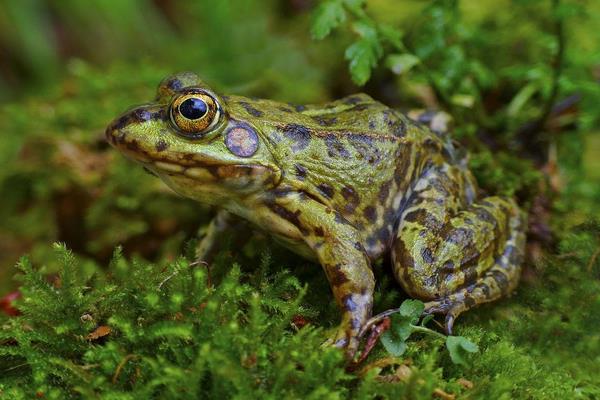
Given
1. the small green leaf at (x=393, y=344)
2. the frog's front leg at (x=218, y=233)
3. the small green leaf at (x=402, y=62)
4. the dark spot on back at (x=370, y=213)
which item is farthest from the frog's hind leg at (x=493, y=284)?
the frog's front leg at (x=218, y=233)

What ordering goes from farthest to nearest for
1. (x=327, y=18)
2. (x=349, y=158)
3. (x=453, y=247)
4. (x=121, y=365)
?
(x=327, y=18) → (x=349, y=158) → (x=453, y=247) → (x=121, y=365)

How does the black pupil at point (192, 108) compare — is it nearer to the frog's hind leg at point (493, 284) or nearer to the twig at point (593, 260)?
the frog's hind leg at point (493, 284)

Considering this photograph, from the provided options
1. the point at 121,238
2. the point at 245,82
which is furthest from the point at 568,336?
the point at 245,82

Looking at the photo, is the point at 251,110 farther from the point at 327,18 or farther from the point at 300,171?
the point at 327,18

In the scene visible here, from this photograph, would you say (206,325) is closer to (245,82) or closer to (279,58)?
(245,82)

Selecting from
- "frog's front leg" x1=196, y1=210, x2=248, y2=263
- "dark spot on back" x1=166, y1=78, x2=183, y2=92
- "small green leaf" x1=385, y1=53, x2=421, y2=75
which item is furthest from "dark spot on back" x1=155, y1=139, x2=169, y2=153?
"small green leaf" x1=385, y1=53, x2=421, y2=75

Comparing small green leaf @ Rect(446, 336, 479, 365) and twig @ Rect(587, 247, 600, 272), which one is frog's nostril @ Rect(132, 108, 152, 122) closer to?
small green leaf @ Rect(446, 336, 479, 365)

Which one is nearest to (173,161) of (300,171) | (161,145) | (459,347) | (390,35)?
(161,145)
